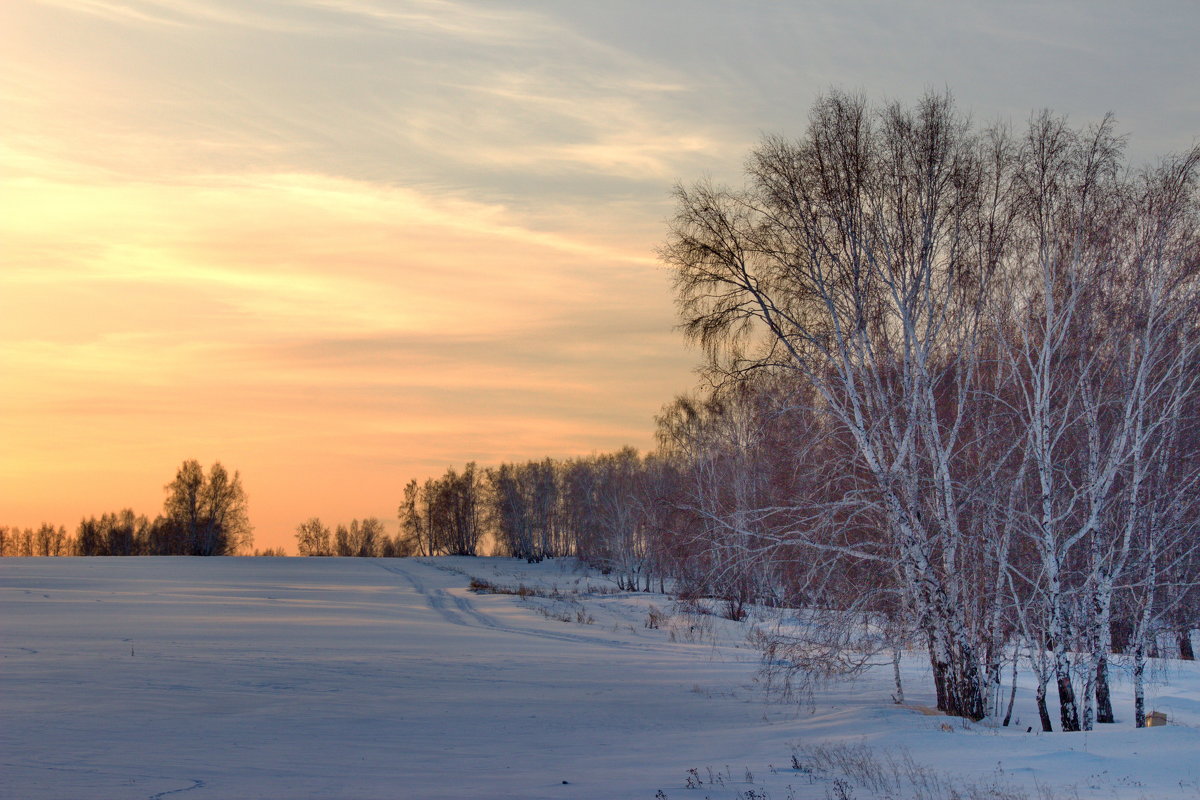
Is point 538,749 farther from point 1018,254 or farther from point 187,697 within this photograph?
point 1018,254

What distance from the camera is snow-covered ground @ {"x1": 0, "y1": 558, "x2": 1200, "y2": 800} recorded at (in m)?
11.0

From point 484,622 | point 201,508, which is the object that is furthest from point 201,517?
point 484,622

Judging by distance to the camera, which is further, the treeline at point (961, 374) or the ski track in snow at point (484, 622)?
the ski track in snow at point (484, 622)

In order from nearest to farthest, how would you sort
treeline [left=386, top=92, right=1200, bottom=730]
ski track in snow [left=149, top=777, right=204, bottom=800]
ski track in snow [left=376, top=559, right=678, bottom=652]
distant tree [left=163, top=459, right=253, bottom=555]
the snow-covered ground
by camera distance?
ski track in snow [left=149, top=777, right=204, bottom=800]
the snow-covered ground
treeline [left=386, top=92, right=1200, bottom=730]
ski track in snow [left=376, top=559, right=678, bottom=652]
distant tree [left=163, top=459, right=253, bottom=555]

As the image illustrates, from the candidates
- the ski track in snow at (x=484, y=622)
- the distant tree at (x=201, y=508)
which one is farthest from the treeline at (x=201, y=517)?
the ski track in snow at (x=484, y=622)

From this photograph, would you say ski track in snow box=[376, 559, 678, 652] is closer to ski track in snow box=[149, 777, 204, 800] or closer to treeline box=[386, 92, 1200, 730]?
treeline box=[386, 92, 1200, 730]

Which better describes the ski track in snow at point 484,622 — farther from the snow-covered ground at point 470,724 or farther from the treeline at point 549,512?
the treeline at point 549,512

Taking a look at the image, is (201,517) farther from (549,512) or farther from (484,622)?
(484,622)

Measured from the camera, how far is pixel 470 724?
51.3 feet

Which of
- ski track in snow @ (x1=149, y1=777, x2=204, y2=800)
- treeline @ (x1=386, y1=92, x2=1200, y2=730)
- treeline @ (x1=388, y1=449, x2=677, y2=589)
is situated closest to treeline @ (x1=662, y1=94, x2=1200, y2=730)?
treeline @ (x1=386, y1=92, x2=1200, y2=730)

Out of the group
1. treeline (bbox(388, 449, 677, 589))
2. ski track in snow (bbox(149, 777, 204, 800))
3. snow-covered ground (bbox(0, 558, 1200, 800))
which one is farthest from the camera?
treeline (bbox(388, 449, 677, 589))

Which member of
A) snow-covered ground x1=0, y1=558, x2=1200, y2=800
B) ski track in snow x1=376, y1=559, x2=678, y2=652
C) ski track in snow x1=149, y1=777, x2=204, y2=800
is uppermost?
ski track in snow x1=149, y1=777, x2=204, y2=800

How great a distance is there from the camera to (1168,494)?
18.3 metres

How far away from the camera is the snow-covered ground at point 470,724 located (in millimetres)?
11039
